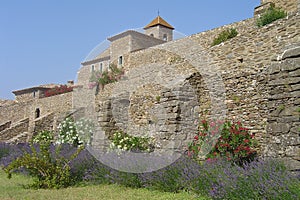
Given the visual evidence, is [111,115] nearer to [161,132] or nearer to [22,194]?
[161,132]

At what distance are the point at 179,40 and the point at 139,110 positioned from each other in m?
7.94

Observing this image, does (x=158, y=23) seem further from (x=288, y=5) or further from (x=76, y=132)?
(x=76, y=132)

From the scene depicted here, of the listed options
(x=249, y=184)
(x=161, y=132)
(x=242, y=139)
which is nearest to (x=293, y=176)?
(x=249, y=184)

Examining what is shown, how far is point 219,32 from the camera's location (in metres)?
15.1

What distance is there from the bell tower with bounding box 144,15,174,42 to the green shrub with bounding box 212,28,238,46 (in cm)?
Answer: 1987

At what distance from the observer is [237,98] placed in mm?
7816

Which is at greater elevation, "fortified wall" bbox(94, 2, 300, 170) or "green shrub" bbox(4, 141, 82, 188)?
"fortified wall" bbox(94, 2, 300, 170)

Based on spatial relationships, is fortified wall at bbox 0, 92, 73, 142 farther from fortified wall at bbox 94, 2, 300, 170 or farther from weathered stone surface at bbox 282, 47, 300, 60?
weathered stone surface at bbox 282, 47, 300, 60

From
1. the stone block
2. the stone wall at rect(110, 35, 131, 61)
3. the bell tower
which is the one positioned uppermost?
the bell tower

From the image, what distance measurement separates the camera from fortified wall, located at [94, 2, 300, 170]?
5.41 meters

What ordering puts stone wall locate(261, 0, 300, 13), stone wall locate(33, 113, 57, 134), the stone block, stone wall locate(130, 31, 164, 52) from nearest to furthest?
the stone block, stone wall locate(261, 0, 300, 13), stone wall locate(33, 113, 57, 134), stone wall locate(130, 31, 164, 52)

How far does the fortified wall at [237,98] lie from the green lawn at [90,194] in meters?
1.66

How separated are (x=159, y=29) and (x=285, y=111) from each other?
30030 mm

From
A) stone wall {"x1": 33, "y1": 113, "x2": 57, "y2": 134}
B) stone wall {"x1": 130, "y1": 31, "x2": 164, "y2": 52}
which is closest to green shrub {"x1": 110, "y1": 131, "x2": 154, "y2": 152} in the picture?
stone wall {"x1": 33, "y1": 113, "x2": 57, "y2": 134}
